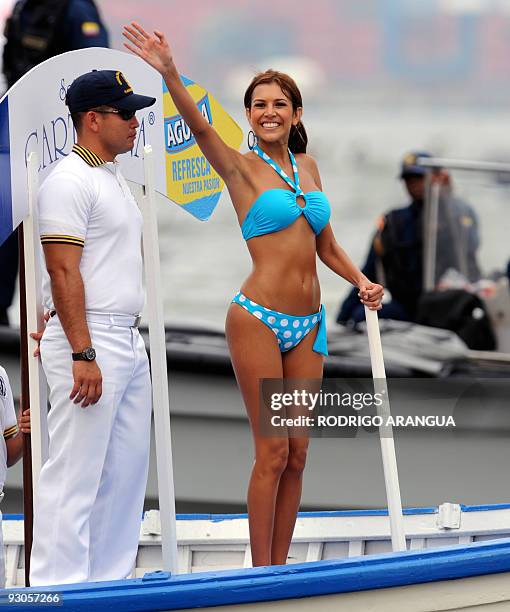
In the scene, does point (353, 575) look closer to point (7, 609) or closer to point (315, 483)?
point (7, 609)

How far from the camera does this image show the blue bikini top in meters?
4.52

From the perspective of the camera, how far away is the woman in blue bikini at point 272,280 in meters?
4.52

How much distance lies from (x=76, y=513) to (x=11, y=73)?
189 inches

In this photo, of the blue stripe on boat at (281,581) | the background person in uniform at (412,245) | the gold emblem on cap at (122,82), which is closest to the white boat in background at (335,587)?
the blue stripe on boat at (281,581)

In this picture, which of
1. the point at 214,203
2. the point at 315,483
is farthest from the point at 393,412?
the point at 214,203

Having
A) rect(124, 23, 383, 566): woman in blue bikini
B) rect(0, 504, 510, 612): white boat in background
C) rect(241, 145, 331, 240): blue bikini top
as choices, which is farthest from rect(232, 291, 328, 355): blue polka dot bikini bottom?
rect(0, 504, 510, 612): white boat in background

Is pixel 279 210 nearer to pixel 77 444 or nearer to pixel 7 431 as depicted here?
pixel 77 444

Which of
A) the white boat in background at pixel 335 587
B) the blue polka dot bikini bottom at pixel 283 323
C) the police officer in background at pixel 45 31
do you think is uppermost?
the police officer in background at pixel 45 31

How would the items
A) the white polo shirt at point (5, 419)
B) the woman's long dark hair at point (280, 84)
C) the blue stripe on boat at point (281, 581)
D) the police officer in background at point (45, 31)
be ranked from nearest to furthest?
1. the blue stripe on boat at point (281, 581)
2. the white polo shirt at point (5, 419)
3. the woman's long dark hair at point (280, 84)
4. the police officer in background at point (45, 31)

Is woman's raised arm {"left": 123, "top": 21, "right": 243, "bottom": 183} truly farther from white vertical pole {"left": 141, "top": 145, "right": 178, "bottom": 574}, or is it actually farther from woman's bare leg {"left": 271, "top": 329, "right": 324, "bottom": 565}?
woman's bare leg {"left": 271, "top": 329, "right": 324, "bottom": 565}

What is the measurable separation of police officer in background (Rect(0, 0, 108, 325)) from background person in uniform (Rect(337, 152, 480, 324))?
2383 mm

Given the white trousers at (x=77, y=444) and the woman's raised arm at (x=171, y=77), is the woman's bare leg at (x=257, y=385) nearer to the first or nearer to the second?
the white trousers at (x=77, y=444)

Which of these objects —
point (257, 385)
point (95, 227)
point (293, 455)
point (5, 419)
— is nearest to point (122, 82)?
point (95, 227)

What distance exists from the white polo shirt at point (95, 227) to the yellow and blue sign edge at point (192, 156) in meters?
0.56
